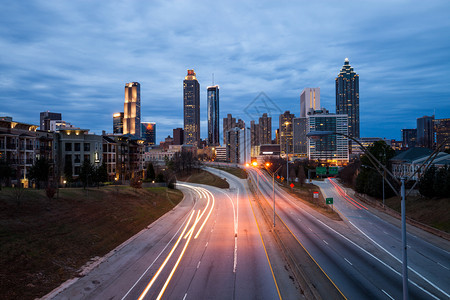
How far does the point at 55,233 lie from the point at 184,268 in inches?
553

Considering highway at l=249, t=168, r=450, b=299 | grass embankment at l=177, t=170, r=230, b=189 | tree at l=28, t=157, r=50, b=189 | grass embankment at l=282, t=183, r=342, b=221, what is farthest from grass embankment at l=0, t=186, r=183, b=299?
grass embankment at l=177, t=170, r=230, b=189

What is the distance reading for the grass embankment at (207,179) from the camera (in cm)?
10309

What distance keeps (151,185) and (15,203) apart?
48924mm

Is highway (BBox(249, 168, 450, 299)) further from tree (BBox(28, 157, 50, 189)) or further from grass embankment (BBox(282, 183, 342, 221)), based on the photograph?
tree (BBox(28, 157, 50, 189))

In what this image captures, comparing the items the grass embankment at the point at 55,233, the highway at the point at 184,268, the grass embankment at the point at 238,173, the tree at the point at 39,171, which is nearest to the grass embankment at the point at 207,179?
the grass embankment at the point at 238,173

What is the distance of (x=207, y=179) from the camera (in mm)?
115562

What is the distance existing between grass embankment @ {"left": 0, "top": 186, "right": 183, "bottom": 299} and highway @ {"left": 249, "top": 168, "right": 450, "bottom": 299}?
20.8 meters

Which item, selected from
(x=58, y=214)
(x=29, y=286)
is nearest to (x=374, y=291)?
(x=29, y=286)

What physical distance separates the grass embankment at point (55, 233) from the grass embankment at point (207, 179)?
177 ft

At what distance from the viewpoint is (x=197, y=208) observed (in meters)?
60.7

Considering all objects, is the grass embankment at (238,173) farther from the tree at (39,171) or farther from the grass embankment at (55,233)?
the tree at (39,171)

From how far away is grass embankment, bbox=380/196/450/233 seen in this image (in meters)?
40.3

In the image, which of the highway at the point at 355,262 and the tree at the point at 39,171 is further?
the tree at the point at 39,171

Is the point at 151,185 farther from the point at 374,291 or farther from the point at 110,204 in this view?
the point at 374,291
